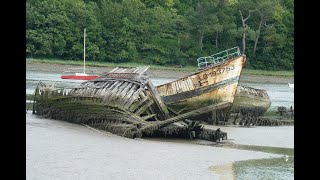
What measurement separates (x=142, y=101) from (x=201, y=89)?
16.6 ft

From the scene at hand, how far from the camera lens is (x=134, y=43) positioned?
71750mm

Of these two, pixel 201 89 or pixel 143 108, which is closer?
pixel 143 108

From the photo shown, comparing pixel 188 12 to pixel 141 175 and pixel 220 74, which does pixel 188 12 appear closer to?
pixel 220 74

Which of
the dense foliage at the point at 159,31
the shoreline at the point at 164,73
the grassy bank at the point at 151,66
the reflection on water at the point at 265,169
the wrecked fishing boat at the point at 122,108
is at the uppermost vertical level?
the dense foliage at the point at 159,31

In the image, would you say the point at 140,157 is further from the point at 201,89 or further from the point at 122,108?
the point at 201,89

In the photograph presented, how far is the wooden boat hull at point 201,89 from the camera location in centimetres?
2709

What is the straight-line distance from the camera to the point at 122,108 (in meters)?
21.6

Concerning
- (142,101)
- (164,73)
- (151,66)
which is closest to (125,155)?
(142,101)

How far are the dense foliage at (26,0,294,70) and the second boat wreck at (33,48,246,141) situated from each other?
4195cm

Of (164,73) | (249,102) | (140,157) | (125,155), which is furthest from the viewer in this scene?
(164,73)

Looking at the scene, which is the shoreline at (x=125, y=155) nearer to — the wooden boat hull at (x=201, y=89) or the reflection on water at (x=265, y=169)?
the reflection on water at (x=265, y=169)

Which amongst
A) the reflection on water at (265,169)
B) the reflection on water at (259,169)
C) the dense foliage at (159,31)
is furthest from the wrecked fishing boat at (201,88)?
the dense foliage at (159,31)

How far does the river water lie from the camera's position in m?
14.2
